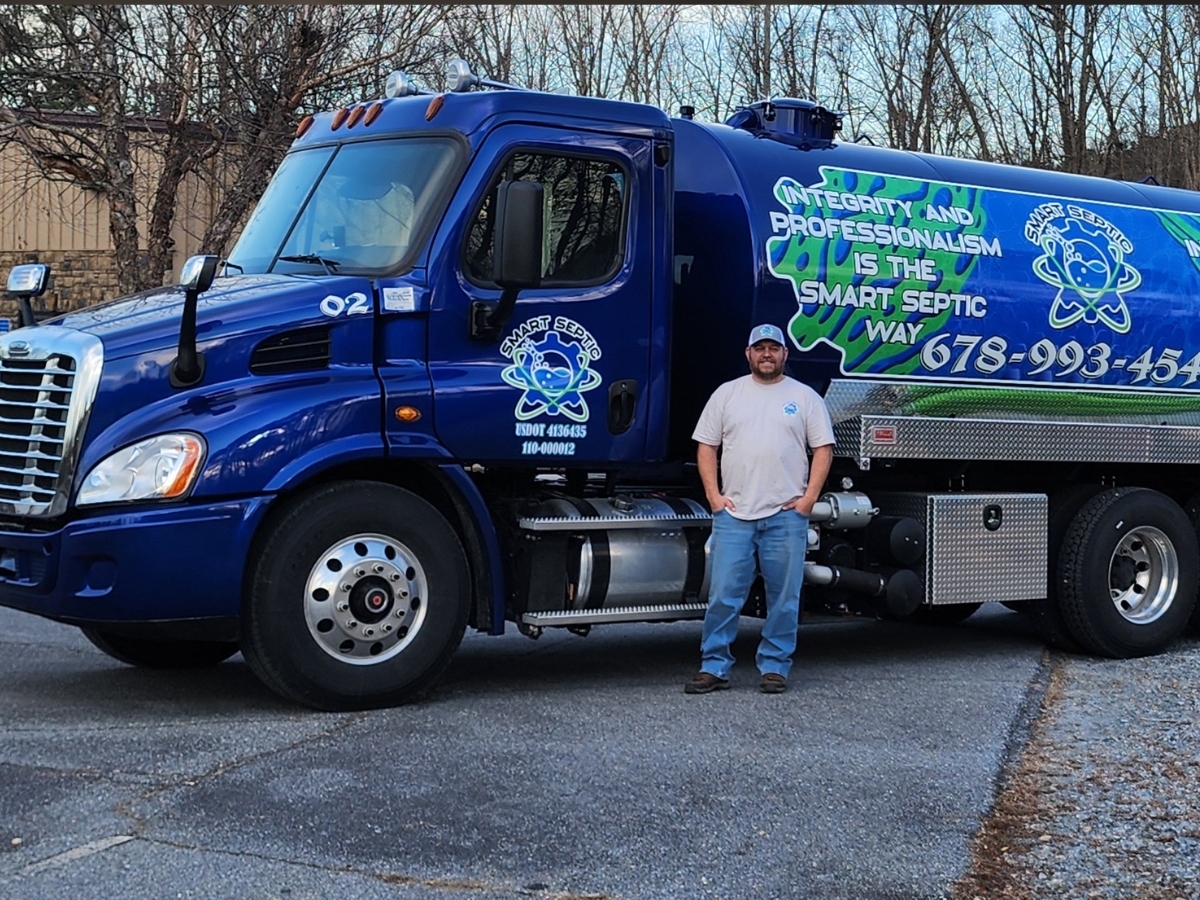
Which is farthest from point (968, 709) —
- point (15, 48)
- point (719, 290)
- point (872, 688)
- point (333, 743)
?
point (15, 48)

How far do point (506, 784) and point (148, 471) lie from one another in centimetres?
218

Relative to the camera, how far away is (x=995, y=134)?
2517 cm

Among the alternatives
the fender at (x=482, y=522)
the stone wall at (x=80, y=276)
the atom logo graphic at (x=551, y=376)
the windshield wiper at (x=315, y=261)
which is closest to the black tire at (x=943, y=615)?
the atom logo graphic at (x=551, y=376)

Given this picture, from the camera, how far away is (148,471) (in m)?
6.75

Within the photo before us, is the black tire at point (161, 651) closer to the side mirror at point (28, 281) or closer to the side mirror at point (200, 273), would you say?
the side mirror at point (28, 281)

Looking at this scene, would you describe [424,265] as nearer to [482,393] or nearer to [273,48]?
[482,393]

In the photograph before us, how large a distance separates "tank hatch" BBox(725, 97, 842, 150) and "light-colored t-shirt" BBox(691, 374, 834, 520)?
5.82ft

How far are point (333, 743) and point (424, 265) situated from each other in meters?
2.36

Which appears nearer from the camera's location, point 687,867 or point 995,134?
point 687,867

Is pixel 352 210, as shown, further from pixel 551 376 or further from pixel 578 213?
pixel 551 376

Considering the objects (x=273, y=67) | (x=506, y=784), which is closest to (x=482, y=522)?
(x=506, y=784)

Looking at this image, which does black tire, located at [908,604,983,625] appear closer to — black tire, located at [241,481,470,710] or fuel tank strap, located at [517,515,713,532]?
fuel tank strap, located at [517,515,713,532]

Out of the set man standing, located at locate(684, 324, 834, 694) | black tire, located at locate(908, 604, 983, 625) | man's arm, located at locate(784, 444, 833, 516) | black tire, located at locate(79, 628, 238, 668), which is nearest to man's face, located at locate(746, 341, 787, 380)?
man standing, located at locate(684, 324, 834, 694)

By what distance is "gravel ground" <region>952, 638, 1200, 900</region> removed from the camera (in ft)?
15.9
